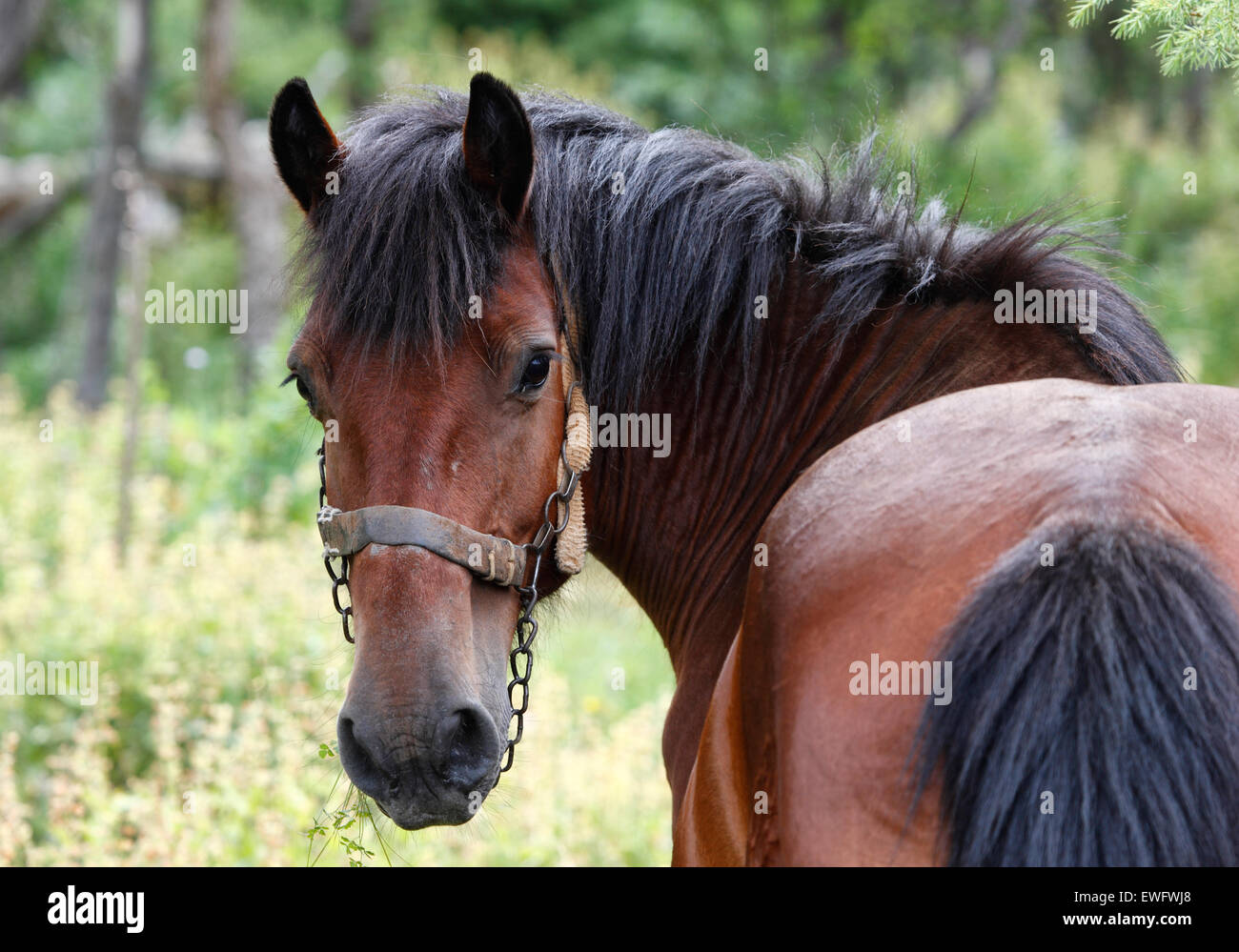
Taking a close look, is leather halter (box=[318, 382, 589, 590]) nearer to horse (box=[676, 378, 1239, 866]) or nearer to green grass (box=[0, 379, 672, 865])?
green grass (box=[0, 379, 672, 865])

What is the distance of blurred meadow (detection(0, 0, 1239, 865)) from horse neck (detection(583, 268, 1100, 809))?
0.36 metres

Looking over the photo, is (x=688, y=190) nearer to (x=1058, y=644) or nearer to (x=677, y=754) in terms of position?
(x=677, y=754)

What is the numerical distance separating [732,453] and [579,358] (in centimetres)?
44

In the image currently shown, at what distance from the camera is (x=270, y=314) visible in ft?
12.4

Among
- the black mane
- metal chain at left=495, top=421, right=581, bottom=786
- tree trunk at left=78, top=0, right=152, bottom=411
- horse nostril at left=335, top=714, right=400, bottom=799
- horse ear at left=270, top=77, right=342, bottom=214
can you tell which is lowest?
horse nostril at left=335, top=714, right=400, bottom=799

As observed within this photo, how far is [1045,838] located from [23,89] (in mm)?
24553

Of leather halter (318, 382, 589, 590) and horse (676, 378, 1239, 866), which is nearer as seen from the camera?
horse (676, 378, 1239, 866)

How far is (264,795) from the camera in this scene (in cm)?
457

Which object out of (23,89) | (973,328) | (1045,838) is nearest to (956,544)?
(1045,838)

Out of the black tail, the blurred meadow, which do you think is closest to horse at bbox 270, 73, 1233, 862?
the blurred meadow

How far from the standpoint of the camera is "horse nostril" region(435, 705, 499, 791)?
6.43 feet

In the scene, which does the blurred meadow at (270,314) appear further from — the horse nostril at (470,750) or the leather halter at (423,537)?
the leather halter at (423,537)

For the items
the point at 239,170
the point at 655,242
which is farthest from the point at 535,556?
the point at 239,170

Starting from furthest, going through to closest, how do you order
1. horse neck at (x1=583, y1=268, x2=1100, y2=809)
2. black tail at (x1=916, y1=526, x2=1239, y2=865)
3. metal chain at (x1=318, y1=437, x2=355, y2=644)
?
horse neck at (x1=583, y1=268, x2=1100, y2=809) < metal chain at (x1=318, y1=437, x2=355, y2=644) < black tail at (x1=916, y1=526, x2=1239, y2=865)
